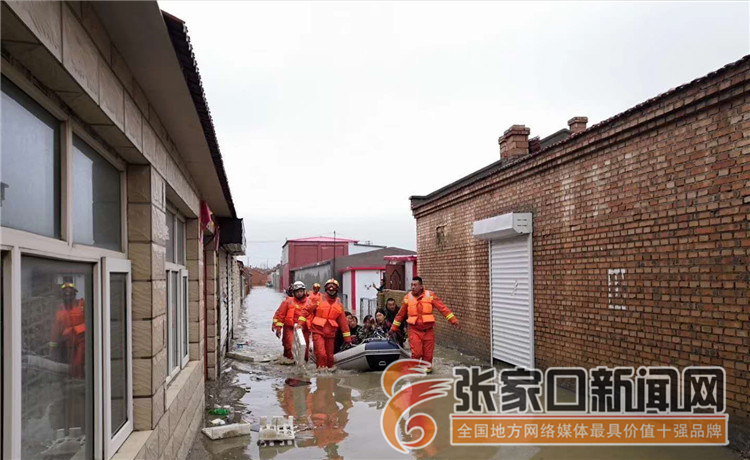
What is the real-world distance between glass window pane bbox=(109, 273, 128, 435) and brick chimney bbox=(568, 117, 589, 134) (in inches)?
→ 477

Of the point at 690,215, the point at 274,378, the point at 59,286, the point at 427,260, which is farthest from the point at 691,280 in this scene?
the point at 427,260

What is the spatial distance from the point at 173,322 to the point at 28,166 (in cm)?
404

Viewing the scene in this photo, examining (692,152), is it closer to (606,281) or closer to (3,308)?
(606,281)

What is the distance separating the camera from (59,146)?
9.61 feet

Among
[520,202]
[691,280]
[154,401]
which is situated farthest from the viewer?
[520,202]

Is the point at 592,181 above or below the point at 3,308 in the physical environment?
above

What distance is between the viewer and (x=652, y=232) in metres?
7.06

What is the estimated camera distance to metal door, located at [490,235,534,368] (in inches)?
404

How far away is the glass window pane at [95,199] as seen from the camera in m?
3.19

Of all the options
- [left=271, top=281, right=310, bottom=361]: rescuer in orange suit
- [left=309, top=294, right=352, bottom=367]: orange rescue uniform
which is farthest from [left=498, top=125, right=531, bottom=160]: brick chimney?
[left=271, top=281, right=310, bottom=361]: rescuer in orange suit

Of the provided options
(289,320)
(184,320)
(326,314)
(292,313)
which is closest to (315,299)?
(326,314)

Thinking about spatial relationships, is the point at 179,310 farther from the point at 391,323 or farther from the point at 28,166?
the point at 391,323

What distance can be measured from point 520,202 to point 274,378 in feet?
18.1

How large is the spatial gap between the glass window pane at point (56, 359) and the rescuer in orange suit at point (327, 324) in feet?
27.3
